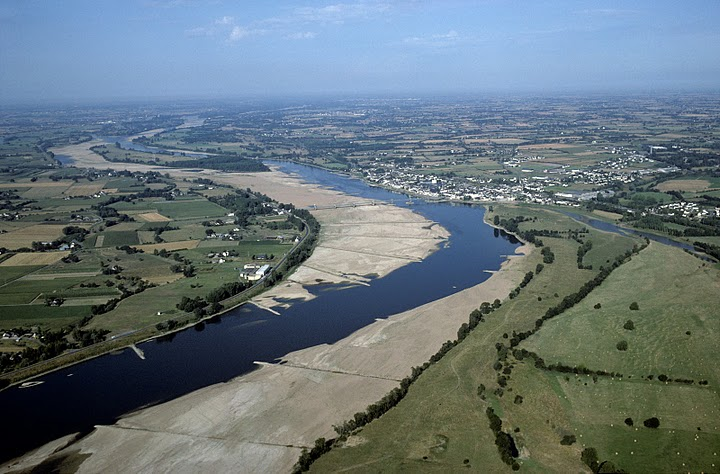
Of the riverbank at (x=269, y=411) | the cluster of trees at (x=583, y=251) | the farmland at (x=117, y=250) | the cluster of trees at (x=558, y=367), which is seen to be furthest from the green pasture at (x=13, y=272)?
the cluster of trees at (x=583, y=251)

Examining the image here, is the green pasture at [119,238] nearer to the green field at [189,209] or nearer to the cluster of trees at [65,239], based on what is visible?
the cluster of trees at [65,239]

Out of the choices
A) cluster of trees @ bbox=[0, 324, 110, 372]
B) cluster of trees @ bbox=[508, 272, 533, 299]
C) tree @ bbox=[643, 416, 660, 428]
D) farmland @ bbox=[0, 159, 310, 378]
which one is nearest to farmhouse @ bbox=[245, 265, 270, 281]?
farmland @ bbox=[0, 159, 310, 378]

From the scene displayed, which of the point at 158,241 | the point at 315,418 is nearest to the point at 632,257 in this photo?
the point at 315,418

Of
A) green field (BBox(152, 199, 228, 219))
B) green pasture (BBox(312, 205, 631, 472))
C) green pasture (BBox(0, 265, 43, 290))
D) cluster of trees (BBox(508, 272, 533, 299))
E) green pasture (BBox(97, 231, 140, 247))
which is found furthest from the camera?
green field (BBox(152, 199, 228, 219))

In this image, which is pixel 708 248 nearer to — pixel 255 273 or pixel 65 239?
pixel 255 273

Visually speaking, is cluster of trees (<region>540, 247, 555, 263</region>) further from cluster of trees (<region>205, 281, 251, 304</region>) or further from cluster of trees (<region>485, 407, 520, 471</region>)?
cluster of trees (<region>485, 407, 520, 471</region>)

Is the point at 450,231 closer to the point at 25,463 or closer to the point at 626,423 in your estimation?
the point at 626,423
